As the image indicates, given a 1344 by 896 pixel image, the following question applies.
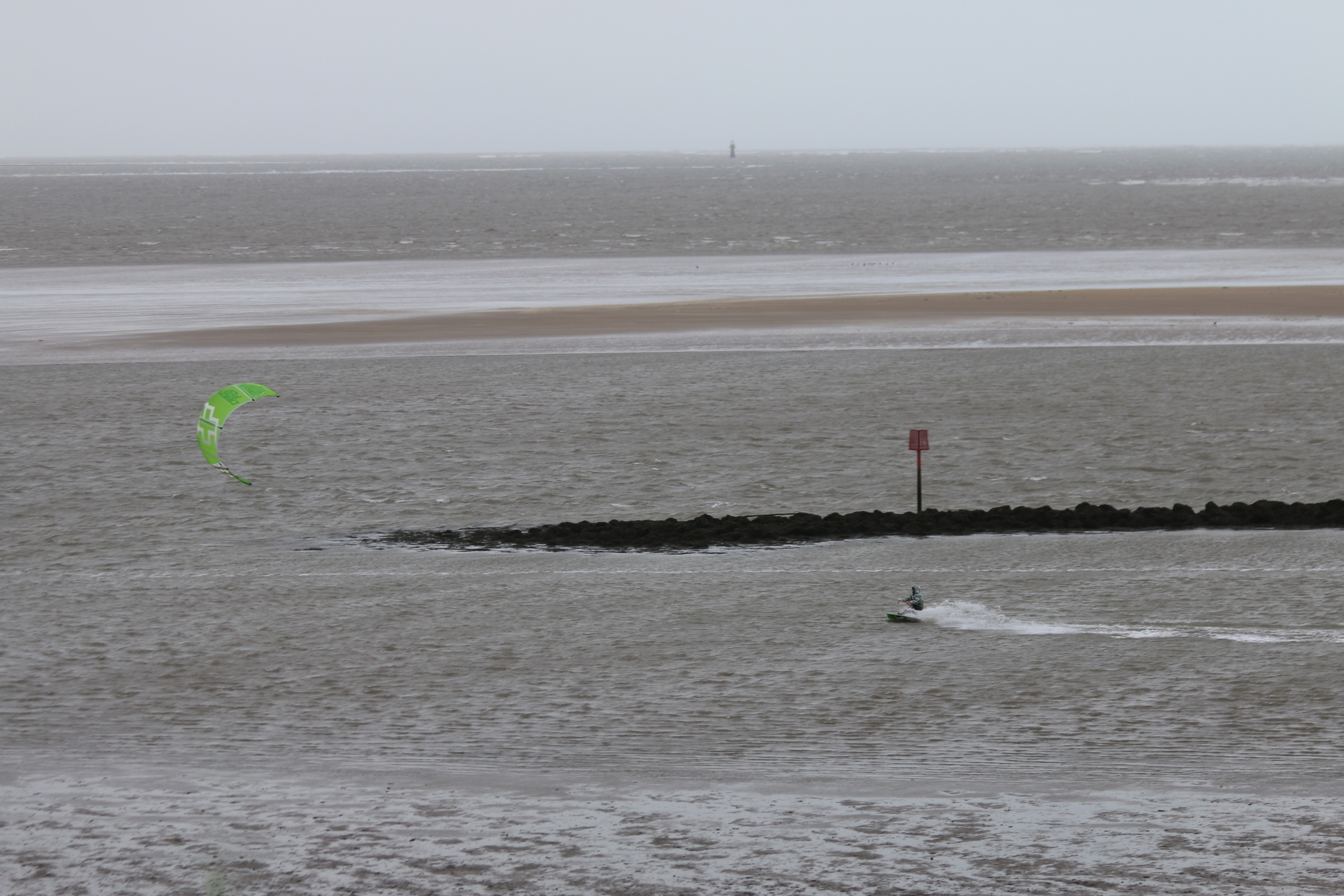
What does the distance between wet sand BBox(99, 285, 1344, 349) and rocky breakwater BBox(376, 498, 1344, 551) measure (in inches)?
676

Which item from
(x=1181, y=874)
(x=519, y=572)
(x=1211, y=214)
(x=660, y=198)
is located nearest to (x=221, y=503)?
(x=519, y=572)

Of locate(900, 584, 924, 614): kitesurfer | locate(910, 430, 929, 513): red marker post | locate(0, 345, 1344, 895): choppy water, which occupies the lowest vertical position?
locate(0, 345, 1344, 895): choppy water

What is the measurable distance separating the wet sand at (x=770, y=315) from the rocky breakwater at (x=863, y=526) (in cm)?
1718

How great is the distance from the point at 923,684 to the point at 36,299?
38.0 metres

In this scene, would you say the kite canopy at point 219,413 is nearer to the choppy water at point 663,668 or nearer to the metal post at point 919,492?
the choppy water at point 663,668

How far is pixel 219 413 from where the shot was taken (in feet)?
61.1

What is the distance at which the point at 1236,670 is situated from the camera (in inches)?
450

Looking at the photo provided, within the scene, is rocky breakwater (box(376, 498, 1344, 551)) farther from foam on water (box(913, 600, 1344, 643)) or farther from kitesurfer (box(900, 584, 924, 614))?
kitesurfer (box(900, 584, 924, 614))

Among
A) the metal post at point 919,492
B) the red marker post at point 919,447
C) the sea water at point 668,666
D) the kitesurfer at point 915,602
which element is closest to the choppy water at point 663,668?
the sea water at point 668,666

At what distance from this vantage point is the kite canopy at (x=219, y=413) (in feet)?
60.7

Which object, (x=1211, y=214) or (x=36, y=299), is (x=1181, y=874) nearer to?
(x=36, y=299)

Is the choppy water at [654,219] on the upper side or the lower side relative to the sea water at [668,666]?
upper

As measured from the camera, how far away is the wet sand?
33.7m

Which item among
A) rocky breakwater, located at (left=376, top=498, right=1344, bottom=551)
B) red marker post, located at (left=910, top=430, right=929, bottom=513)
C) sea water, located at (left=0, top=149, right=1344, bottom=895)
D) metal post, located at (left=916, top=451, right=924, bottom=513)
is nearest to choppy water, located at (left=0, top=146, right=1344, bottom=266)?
sea water, located at (left=0, top=149, right=1344, bottom=895)
